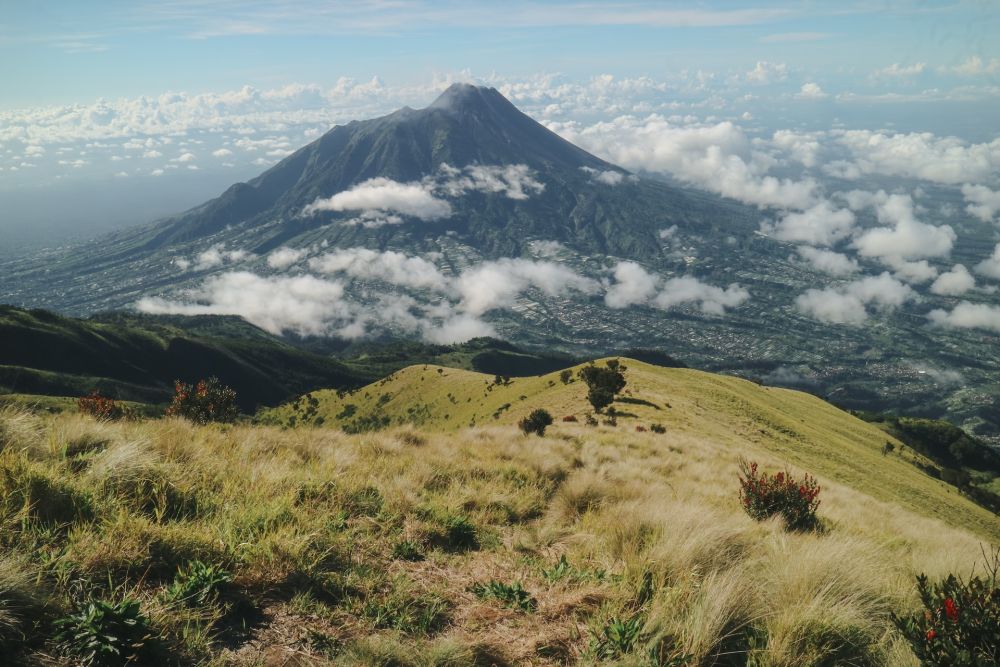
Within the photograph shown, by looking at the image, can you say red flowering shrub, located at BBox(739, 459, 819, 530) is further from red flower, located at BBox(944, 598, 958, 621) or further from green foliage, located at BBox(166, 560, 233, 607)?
green foliage, located at BBox(166, 560, 233, 607)

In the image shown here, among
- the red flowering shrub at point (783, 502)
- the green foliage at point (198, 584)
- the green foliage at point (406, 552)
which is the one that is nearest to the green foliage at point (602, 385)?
the red flowering shrub at point (783, 502)

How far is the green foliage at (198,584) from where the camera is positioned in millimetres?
4551

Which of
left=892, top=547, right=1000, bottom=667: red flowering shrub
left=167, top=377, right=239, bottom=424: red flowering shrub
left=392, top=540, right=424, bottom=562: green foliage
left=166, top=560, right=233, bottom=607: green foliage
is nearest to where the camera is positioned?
left=892, top=547, right=1000, bottom=667: red flowering shrub

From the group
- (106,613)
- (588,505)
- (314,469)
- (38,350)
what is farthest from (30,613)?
(38,350)

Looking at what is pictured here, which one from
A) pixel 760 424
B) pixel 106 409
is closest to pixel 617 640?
pixel 106 409

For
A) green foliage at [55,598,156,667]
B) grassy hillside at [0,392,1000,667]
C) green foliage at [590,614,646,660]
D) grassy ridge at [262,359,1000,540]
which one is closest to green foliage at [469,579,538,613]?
grassy hillside at [0,392,1000,667]

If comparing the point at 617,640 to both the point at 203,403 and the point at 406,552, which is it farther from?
the point at 203,403

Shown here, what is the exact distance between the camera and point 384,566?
6.31 m

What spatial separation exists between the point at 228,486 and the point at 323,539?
1951 mm

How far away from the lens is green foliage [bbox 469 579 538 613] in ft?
18.5

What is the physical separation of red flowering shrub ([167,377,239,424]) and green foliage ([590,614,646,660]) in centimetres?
1929

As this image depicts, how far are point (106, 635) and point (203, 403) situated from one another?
21.1 m

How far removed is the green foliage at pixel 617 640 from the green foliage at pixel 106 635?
401cm

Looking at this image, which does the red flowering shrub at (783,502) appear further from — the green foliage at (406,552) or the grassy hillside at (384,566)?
the green foliage at (406,552)
